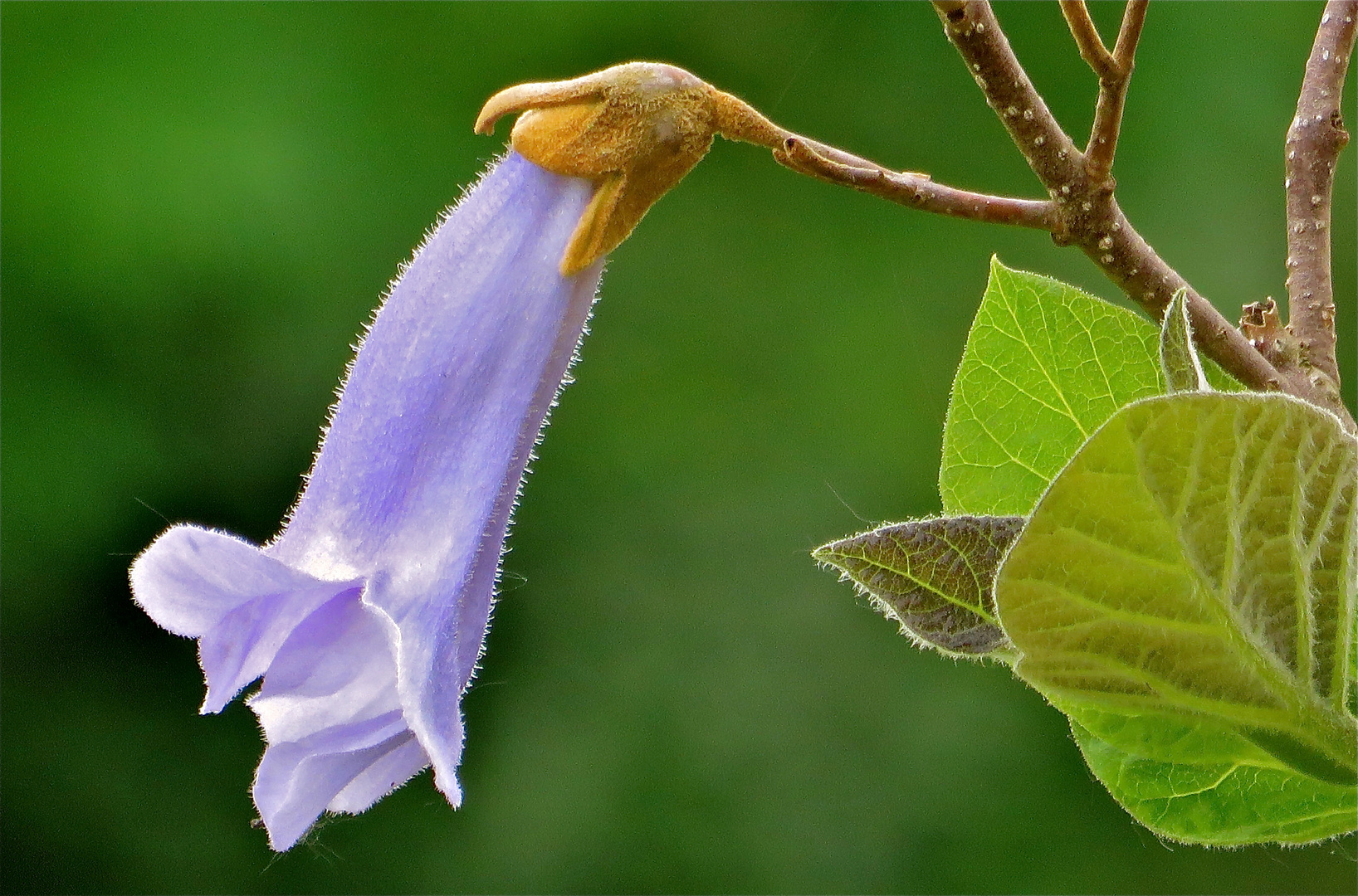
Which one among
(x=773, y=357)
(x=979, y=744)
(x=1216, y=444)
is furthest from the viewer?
(x=773, y=357)

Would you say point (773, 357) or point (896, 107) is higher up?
point (896, 107)

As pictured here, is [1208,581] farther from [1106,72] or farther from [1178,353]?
[1106,72]

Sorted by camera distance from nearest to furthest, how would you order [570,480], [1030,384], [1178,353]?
[1178,353] → [1030,384] → [570,480]

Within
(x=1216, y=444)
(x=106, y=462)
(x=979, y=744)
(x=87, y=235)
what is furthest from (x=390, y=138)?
(x=1216, y=444)

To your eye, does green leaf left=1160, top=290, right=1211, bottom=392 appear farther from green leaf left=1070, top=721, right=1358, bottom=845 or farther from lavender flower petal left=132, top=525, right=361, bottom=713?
lavender flower petal left=132, top=525, right=361, bottom=713

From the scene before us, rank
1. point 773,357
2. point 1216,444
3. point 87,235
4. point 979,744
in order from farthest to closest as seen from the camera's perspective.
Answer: point 773,357 → point 979,744 → point 87,235 → point 1216,444

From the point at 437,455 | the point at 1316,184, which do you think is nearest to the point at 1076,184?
the point at 1316,184

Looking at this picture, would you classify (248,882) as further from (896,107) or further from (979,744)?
(896,107)
